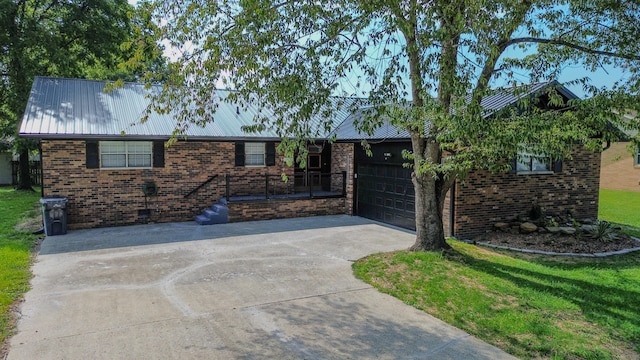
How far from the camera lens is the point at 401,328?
5.19 meters

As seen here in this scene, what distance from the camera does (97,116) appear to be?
483 inches

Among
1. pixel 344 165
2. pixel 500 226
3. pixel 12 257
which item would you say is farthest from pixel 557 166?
pixel 12 257

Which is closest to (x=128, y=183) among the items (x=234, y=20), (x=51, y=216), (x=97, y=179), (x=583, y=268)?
(x=97, y=179)

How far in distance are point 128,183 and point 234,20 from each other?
7.49m

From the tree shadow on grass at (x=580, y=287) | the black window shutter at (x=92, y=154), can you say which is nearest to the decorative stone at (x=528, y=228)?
the tree shadow on grass at (x=580, y=287)

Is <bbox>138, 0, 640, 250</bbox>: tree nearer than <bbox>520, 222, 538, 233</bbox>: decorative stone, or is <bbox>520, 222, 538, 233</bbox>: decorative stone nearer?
<bbox>138, 0, 640, 250</bbox>: tree

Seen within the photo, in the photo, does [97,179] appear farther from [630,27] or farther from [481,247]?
[630,27]

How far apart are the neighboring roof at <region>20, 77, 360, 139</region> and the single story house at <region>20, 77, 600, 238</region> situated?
1.2 inches

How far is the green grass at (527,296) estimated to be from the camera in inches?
190

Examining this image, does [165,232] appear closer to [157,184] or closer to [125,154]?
[157,184]

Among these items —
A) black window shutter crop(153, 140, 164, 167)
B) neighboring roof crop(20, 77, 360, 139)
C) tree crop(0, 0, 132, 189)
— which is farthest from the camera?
tree crop(0, 0, 132, 189)

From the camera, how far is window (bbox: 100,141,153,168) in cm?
1189

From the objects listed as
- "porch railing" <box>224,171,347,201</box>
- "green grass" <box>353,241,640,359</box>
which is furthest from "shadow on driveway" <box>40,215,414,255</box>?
"green grass" <box>353,241,640,359</box>

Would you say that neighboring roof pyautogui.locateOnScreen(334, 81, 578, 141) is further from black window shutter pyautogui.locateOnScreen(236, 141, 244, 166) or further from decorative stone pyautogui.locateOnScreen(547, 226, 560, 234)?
decorative stone pyautogui.locateOnScreen(547, 226, 560, 234)
